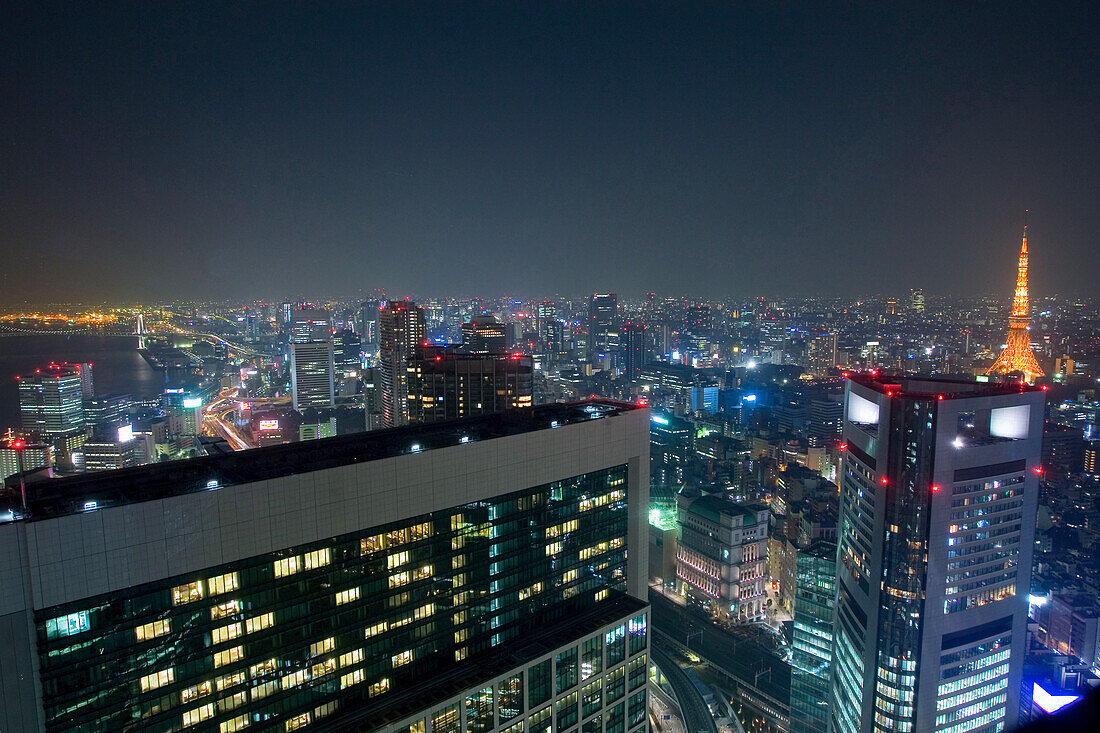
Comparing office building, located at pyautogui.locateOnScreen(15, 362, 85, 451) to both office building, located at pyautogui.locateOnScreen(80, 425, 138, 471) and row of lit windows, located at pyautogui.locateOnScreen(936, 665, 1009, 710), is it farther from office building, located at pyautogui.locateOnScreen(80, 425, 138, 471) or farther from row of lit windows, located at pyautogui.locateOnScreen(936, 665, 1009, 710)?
row of lit windows, located at pyautogui.locateOnScreen(936, 665, 1009, 710)

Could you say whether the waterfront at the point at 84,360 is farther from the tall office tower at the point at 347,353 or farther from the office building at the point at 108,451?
the tall office tower at the point at 347,353

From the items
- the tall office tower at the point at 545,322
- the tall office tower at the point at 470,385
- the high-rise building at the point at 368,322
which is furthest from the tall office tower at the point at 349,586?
the high-rise building at the point at 368,322

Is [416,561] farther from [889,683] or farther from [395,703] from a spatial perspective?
[889,683]

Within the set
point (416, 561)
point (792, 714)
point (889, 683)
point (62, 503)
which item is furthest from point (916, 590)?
point (62, 503)

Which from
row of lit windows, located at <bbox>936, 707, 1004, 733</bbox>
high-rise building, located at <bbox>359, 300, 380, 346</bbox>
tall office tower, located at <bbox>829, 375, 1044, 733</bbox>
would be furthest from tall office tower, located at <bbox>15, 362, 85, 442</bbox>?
high-rise building, located at <bbox>359, 300, 380, 346</bbox>

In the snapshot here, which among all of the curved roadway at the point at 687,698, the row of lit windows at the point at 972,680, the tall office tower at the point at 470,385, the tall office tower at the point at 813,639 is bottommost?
the curved roadway at the point at 687,698

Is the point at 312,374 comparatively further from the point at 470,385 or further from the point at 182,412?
the point at 470,385
